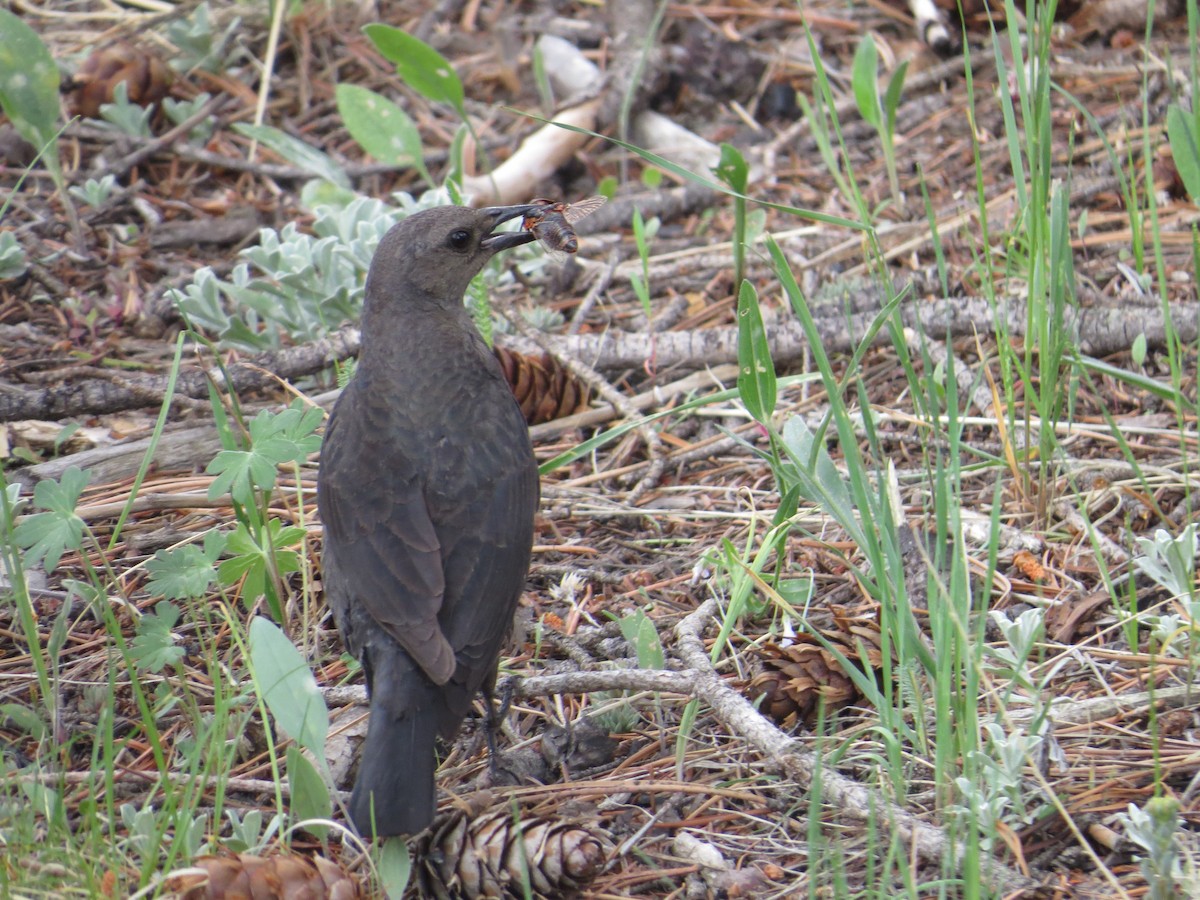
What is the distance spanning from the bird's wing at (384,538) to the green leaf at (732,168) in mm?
1356

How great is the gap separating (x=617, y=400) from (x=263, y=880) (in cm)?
233

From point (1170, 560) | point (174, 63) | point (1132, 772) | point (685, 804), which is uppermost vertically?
point (174, 63)

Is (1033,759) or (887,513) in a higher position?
(887,513)

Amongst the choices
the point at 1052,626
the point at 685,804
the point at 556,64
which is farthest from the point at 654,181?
the point at 685,804

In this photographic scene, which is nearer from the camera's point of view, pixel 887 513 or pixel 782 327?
pixel 887 513

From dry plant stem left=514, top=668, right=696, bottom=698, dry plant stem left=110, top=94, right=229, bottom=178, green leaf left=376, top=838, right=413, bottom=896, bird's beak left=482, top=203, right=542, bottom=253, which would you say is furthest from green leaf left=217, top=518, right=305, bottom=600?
dry plant stem left=110, top=94, right=229, bottom=178

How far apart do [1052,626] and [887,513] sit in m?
0.93

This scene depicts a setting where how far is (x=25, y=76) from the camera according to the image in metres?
4.64

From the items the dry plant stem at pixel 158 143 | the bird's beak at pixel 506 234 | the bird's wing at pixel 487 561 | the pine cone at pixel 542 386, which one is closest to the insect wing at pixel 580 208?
the bird's beak at pixel 506 234

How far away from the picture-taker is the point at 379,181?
19.0 feet

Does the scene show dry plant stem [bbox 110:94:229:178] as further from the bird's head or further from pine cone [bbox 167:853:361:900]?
pine cone [bbox 167:853:361:900]

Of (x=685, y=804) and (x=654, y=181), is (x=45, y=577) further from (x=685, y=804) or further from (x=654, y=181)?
(x=654, y=181)

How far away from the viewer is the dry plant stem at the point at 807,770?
7.78 ft

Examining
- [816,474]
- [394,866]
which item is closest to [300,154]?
[816,474]
